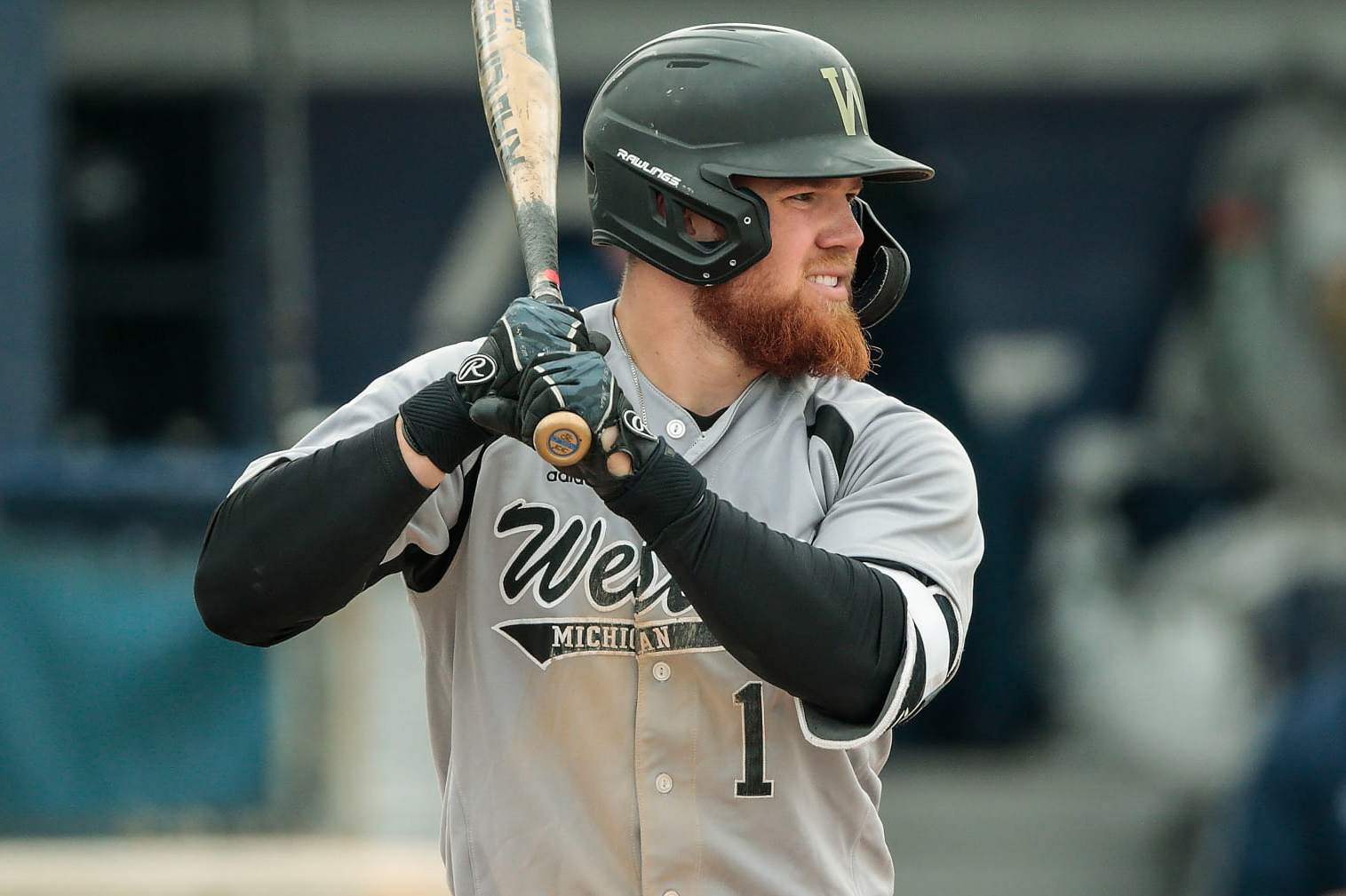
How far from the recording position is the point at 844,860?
2.57m

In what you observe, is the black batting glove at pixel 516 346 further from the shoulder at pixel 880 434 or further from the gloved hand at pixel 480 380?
the shoulder at pixel 880 434

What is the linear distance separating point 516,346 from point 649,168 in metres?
0.42

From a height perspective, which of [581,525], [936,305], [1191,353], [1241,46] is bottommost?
[1191,353]

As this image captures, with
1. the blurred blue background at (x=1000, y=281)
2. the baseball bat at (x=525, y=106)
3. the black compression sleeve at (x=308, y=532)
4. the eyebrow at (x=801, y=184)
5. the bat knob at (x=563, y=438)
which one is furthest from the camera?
the blurred blue background at (x=1000, y=281)

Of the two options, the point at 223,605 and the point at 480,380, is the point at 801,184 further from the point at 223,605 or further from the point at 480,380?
the point at 223,605

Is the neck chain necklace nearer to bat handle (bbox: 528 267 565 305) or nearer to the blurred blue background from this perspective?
bat handle (bbox: 528 267 565 305)

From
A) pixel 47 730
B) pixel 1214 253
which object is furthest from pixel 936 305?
pixel 47 730

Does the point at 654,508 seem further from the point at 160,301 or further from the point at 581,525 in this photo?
the point at 160,301

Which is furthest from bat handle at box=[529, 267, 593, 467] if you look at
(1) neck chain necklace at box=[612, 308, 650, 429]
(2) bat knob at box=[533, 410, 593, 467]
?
(1) neck chain necklace at box=[612, 308, 650, 429]

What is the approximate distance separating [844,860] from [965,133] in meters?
7.21

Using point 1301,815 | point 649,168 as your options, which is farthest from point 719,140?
point 1301,815

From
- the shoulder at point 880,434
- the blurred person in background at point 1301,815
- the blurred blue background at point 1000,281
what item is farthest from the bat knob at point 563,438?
the blurred blue background at point 1000,281

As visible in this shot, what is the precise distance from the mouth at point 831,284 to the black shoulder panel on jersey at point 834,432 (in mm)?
136

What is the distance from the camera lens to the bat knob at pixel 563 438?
2.25 m
